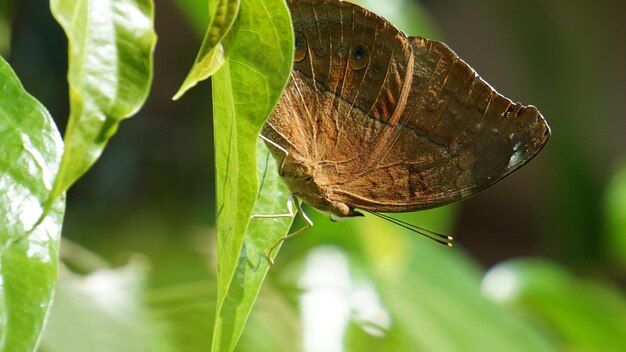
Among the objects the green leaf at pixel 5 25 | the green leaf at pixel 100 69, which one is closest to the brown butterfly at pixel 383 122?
the green leaf at pixel 100 69

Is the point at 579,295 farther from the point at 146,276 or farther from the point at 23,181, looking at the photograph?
the point at 23,181

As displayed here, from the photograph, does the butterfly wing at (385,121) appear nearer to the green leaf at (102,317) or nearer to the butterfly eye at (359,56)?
the butterfly eye at (359,56)

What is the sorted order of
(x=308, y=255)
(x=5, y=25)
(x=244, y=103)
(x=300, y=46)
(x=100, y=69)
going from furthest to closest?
(x=308, y=255) < (x=5, y=25) < (x=300, y=46) < (x=244, y=103) < (x=100, y=69)

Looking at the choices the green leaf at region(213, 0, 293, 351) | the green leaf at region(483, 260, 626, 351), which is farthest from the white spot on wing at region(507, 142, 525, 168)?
the green leaf at region(483, 260, 626, 351)

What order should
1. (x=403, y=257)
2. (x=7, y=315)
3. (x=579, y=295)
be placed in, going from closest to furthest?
(x=7, y=315) → (x=403, y=257) → (x=579, y=295)

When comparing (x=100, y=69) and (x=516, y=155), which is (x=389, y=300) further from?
(x=100, y=69)

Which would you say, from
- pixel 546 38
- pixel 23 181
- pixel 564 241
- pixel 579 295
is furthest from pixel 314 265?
pixel 546 38

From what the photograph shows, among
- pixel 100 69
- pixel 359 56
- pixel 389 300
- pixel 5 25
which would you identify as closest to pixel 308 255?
pixel 389 300
